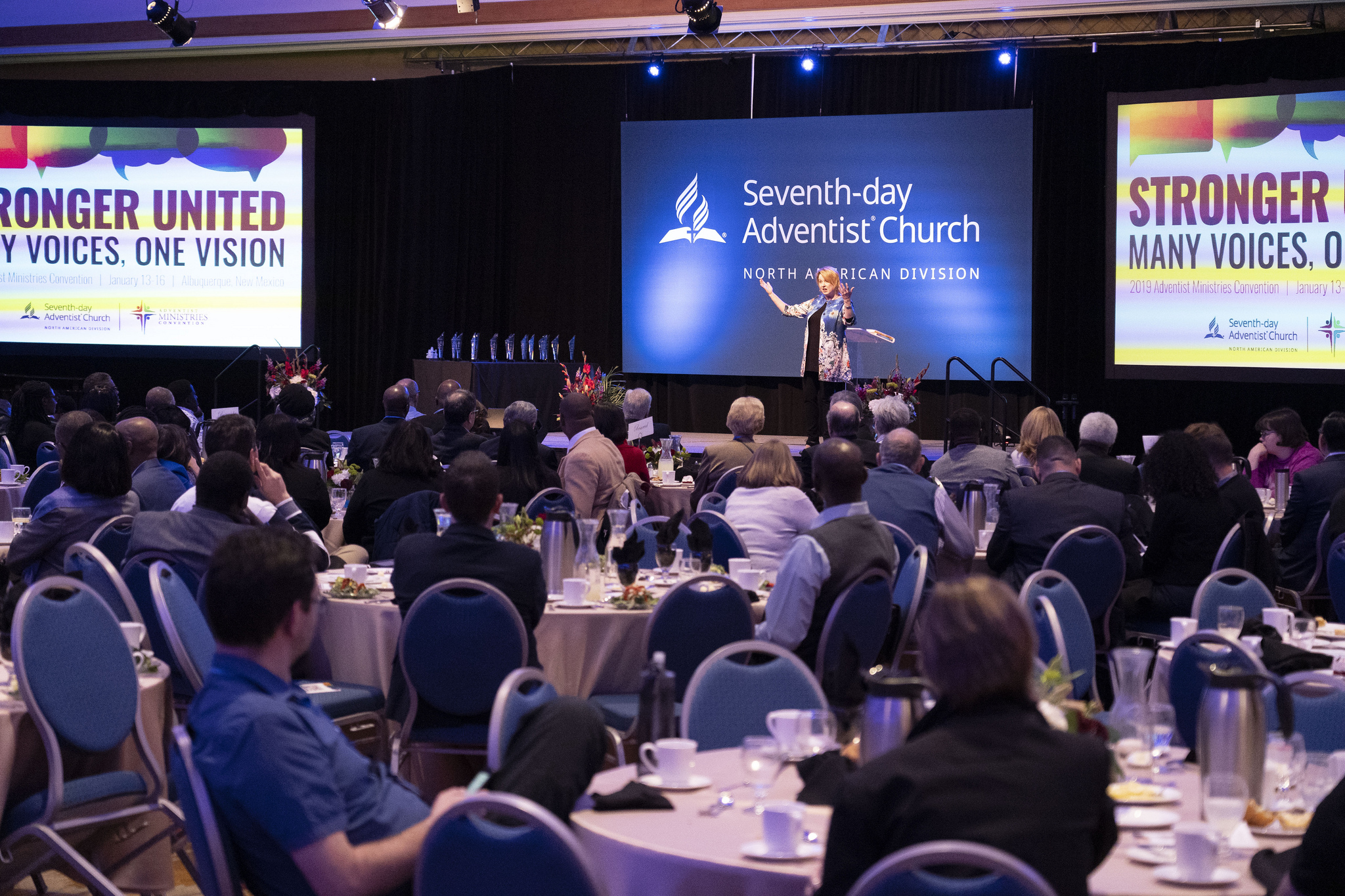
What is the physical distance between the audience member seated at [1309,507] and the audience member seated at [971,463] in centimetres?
138

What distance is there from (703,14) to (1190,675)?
8616 mm

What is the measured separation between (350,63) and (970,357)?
7637 millimetres

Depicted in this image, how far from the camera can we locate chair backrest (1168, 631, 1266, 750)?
12.1ft

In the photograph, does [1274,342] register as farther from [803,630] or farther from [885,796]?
[885,796]

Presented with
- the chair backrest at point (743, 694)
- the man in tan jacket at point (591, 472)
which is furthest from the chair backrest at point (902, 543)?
the chair backrest at point (743, 694)

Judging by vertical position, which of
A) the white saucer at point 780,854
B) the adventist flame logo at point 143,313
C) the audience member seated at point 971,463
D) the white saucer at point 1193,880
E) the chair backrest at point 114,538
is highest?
the adventist flame logo at point 143,313

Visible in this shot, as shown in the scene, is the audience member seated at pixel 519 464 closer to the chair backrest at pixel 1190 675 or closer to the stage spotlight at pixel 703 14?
the chair backrest at pixel 1190 675

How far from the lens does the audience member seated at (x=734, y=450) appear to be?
772 cm

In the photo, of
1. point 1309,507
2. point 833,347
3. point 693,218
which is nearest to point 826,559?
point 1309,507

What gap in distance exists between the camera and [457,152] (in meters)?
14.8

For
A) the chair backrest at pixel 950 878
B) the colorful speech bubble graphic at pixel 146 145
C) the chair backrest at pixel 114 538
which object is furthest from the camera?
the colorful speech bubble graphic at pixel 146 145

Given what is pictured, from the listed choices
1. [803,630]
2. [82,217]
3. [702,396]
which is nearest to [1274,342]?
[702,396]

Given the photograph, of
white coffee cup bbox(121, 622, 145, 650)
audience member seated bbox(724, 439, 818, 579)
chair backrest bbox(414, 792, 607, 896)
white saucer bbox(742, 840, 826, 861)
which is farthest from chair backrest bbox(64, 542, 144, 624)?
white saucer bbox(742, 840, 826, 861)

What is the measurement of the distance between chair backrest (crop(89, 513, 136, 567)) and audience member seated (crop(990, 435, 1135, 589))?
358cm
